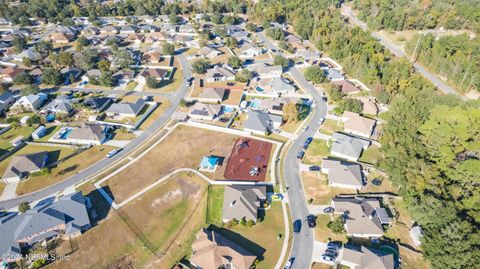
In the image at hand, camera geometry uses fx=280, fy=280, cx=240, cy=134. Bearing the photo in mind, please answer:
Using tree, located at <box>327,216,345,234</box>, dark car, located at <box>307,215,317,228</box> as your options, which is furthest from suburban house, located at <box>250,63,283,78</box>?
tree, located at <box>327,216,345,234</box>

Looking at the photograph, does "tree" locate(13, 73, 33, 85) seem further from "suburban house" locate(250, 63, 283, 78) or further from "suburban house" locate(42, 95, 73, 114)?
"suburban house" locate(250, 63, 283, 78)

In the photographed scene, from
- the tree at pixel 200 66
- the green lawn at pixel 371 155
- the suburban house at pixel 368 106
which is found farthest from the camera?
the tree at pixel 200 66

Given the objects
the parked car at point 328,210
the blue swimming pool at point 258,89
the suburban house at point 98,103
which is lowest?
the suburban house at point 98,103

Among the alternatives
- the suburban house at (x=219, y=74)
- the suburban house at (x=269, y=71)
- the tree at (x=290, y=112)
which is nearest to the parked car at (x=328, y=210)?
the tree at (x=290, y=112)

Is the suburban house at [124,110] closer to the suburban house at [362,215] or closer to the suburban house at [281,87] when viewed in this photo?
the suburban house at [281,87]

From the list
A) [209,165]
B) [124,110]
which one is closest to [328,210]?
[209,165]

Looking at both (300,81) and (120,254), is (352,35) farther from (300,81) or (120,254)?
(120,254)

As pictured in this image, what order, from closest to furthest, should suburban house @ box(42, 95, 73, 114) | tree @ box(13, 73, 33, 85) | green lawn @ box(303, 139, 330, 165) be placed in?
1. green lawn @ box(303, 139, 330, 165)
2. suburban house @ box(42, 95, 73, 114)
3. tree @ box(13, 73, 33, 85)
